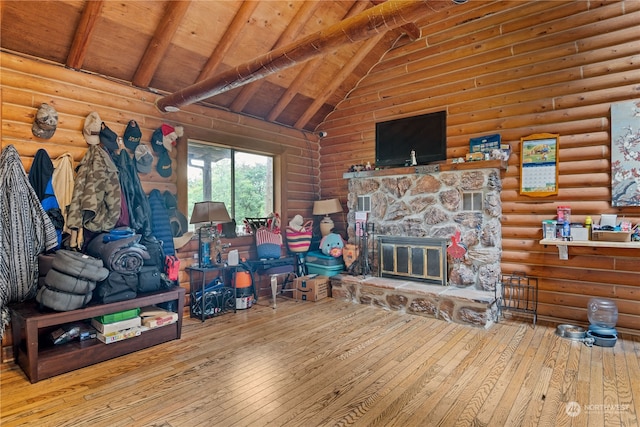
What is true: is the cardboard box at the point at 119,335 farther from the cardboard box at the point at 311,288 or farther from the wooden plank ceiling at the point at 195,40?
the wooden plank ceiling at the point at 195,40

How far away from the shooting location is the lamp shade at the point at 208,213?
4008 mm

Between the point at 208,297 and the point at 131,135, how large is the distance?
2.03 meters

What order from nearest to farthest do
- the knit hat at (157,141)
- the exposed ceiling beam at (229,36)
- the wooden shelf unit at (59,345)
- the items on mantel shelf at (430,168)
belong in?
the wooden shelf unit at (59,345) < the exposed ceiling beam at (229,36) < the knit hat at (157,141) < the items on mantel shelf at (430,168)

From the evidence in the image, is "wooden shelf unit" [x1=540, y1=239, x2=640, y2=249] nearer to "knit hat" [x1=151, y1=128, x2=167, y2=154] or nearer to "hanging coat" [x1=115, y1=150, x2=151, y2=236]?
"hanging coat" [x1=115, y1=150, x2=151, y2=236]

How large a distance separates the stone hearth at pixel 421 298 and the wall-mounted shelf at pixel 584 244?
2.80ft

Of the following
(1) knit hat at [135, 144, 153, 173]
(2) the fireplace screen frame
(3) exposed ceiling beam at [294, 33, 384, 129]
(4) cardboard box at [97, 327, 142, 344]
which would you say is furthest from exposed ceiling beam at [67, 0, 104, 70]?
(2) the fireplace screen frame

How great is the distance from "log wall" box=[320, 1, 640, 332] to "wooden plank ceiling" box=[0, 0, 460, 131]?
853 millimetres

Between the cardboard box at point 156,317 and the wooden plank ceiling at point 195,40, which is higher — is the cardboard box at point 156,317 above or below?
below

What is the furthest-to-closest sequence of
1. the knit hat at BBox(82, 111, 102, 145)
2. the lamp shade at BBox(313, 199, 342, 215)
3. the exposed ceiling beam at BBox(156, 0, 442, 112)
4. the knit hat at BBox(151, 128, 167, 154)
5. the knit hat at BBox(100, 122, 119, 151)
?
1. the lamp shade at BBox(313, 199, 342, 215)
2. the knit hat at BBox(151, 128, 167, 154)
3. the knit hat at BBox(100, 122, 119, 151)
4. the knit hat at BBox(82, 111, 102, 145)
5. the exposed ceiling beam at BBox(156, 0, 442, 112)

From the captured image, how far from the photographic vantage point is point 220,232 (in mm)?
4551

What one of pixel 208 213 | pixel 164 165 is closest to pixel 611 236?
pixel 208 213

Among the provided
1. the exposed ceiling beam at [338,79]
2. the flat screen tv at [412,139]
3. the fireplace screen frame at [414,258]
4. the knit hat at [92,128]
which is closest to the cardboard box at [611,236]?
the fireplace screen frame at [414,258]

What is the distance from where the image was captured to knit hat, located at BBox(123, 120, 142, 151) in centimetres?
374

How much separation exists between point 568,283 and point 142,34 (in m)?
5.31
